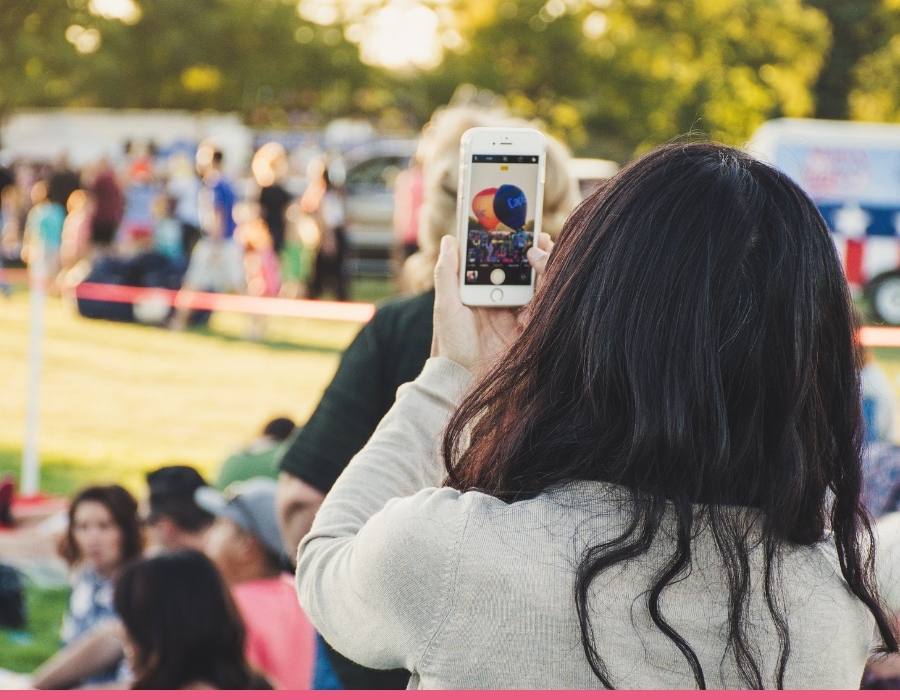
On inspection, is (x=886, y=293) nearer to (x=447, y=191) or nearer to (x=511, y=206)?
(x=447, y=191)

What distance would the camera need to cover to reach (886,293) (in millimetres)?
14578

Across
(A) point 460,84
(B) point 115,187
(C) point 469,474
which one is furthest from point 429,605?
(A) point 460,84

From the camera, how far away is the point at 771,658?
1211 mm

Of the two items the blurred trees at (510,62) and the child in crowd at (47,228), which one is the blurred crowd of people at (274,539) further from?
the blurred trees at (510,62)

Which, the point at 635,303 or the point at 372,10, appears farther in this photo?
the point at 372,10

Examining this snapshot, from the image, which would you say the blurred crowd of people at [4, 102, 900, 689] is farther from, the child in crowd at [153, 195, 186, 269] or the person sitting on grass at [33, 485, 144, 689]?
the child in crowd at [153, 195, 186, 269]

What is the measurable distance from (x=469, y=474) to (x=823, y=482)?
0.34m

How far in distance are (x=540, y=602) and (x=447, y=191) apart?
141cm

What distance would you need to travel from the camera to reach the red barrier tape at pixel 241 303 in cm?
652

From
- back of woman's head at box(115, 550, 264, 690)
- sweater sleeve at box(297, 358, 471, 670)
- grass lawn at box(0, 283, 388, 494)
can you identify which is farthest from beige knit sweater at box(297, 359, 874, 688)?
grass lawn at box(0, 283, 388, 494)

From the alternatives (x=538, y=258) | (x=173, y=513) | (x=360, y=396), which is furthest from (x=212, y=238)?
(x=538, y=258)

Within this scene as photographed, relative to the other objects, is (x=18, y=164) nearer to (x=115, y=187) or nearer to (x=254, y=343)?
(x=115, y=187)

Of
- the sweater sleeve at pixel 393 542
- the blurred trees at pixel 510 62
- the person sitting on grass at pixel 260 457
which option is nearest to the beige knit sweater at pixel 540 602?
the sweater sleeve at pixel 393 542

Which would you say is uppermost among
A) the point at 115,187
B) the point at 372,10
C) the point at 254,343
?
the point at 372,10
